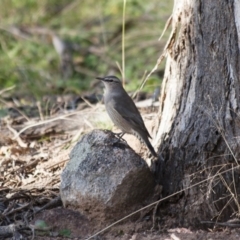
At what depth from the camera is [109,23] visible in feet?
46.7

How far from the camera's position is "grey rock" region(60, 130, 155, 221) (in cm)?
571

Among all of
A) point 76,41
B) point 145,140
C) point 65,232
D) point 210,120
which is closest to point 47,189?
point 65,232

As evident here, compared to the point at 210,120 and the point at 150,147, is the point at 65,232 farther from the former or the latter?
the point at 210,120

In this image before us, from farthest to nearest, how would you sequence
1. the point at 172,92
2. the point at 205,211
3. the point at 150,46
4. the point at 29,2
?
the point at 29,2 < the point at 150,46 < the point at 172,92 < the point at 205,211

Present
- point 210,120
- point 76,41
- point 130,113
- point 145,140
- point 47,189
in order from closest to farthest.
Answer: point 210,120, point 145,140, point 47,189, point 130,113, point 76,41

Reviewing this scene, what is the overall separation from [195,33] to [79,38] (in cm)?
812

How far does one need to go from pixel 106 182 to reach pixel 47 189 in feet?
2.93

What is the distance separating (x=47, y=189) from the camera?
6430 mm

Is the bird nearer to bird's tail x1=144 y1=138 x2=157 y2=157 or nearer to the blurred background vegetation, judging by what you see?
bird's tail x1=144 y1=138 x2=157 y2=157

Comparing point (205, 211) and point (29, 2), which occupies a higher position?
point (29, 2)

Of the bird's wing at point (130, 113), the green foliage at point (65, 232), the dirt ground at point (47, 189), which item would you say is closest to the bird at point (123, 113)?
Answer: the bird's wing at point (130, 113)

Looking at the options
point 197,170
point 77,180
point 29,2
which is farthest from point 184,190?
point 29,2

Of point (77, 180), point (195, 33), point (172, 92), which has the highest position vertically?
point (195, 33)

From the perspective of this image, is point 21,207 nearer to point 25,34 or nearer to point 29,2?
point 25,34
